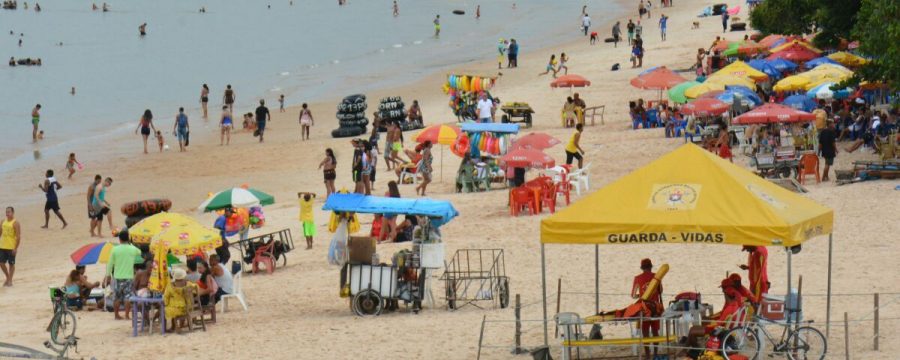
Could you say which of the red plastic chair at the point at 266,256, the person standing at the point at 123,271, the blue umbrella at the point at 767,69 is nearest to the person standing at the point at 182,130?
the blue umbrella at the point at 767,69

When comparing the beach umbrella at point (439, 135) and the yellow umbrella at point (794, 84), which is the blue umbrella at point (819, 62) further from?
the beach umbrella at point (439, 135)

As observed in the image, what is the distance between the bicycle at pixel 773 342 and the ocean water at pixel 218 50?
2523cm

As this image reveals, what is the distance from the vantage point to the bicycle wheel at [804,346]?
12633mm

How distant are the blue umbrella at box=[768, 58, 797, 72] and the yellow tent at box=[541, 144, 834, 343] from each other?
2130 centimetres

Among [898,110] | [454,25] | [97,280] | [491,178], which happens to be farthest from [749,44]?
[454,25]

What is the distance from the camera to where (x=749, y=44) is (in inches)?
1596

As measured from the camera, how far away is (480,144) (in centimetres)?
2630

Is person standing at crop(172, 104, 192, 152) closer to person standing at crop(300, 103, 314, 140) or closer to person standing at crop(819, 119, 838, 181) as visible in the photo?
person standing at crop(300, 103, 314, 140)

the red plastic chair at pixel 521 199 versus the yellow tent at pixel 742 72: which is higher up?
the yellow tent at pixel 742 72

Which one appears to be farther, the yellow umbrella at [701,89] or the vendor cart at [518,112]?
the vendor cart at [518,112]

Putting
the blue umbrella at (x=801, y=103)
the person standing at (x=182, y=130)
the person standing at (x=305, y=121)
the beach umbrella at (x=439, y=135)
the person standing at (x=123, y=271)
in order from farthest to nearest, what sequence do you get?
the person standing at (x=305, y=121)
the person standing at (x=182, y=130)
the blue umbrella at (x=801, y=103)
the beach umbrella at (x=439, y=135)
the person standing at (x=123, y=271)

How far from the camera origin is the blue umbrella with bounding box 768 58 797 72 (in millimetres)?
33906

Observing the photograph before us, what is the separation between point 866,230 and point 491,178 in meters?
8.28

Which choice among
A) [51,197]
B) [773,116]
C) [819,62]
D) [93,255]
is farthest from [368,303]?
[819,62]
